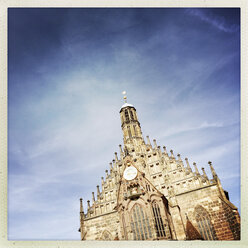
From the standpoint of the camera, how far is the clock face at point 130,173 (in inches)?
883

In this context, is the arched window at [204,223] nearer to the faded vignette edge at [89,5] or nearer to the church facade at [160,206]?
the church facade at [160,206]

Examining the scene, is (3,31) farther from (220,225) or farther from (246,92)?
(220,225)

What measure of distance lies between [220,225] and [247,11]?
17602mm

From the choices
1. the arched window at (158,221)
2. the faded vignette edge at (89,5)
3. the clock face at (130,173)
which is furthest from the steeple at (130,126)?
the faded vignette edge at (89,5)

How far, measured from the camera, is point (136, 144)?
28734 mm

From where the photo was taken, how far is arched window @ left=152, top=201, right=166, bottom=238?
61.5ft

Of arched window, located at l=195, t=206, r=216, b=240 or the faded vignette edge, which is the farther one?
arched window, located at l=195, t=206, r=216, b=240

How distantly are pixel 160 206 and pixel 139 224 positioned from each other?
2.60 meters

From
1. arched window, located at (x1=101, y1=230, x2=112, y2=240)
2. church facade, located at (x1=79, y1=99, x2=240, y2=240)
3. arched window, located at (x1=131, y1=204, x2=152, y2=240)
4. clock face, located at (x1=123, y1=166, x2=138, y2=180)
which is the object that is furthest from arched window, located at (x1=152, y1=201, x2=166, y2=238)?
arched window, located at (x1=101, y1=230, x2=112, y2=240)

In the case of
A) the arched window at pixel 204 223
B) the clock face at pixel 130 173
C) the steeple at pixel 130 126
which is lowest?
the arched window at pixel 204 223

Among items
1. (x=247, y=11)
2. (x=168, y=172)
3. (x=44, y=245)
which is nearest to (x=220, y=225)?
(x=168, y=172)

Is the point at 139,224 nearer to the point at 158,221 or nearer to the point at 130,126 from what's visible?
the point at 158,221

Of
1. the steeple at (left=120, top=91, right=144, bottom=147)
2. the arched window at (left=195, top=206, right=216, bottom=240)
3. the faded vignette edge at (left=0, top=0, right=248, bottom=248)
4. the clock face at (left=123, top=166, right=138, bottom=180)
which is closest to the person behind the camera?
the faded vignette edge at (left=0, top=0, right=248, bottom=248)

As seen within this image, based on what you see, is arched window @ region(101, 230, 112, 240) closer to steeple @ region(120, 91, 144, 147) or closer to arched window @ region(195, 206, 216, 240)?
arched window @ region(195, 206, 216, 240)
